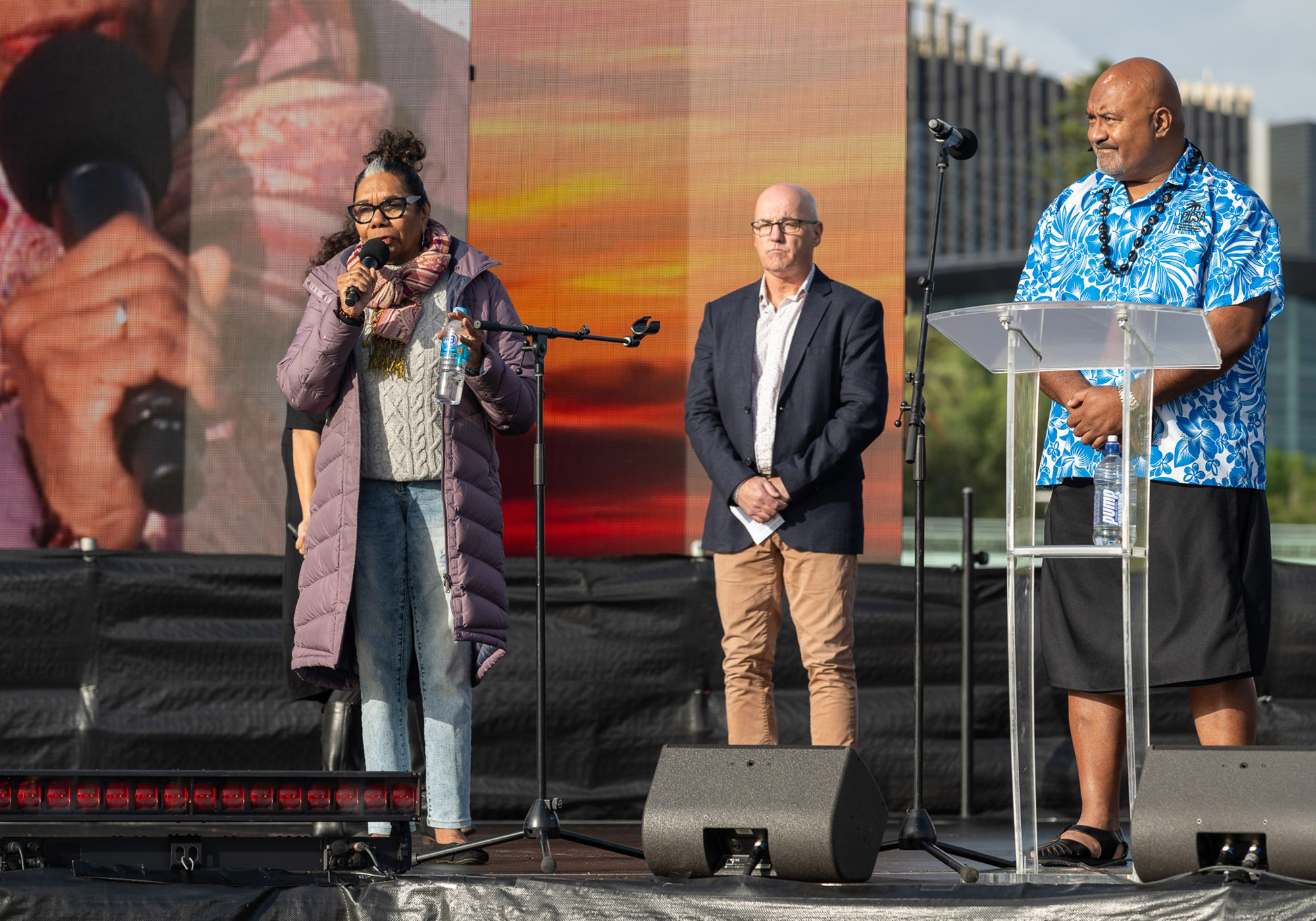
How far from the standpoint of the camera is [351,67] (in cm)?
501

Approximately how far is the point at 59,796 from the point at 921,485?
1922 millimetres

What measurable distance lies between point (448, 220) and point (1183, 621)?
9.38 feet

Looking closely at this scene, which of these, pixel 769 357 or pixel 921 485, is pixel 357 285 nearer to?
pixel 769 357

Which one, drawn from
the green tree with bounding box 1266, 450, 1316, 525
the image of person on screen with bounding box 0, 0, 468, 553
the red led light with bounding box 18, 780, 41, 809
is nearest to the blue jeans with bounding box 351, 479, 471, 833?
the red led light with bounding box 18, 780, 41, 809

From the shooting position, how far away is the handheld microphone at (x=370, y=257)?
3053 mm

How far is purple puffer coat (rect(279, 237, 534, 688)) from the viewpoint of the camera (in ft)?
10.6

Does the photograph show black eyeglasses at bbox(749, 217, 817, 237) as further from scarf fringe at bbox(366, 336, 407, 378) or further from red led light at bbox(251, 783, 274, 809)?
red led light at bbox(251, 783, 274, 809)

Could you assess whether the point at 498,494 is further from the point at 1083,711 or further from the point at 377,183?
the point at 1083,711

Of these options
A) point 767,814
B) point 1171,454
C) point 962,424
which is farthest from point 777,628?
point 962,424

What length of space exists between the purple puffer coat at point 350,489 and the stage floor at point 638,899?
2.31 ft

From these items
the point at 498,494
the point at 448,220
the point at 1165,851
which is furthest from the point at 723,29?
the point at 1165,851

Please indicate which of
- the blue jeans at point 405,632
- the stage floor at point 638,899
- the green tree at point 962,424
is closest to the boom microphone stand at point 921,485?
the stage floor at point 638,899

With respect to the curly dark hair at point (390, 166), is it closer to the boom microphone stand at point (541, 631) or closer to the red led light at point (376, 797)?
the boom microphone stand at point (541, 631)

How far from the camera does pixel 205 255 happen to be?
16.1ft
